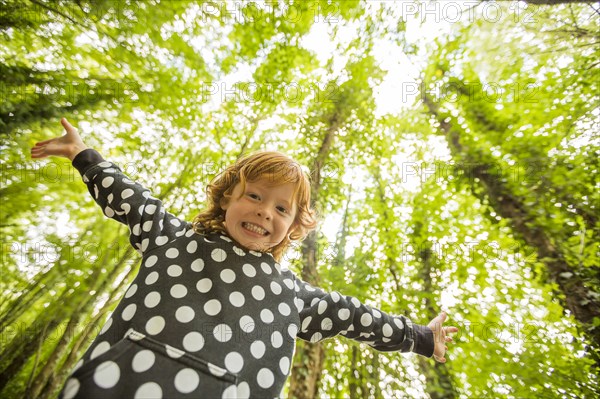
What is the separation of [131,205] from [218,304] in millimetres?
786

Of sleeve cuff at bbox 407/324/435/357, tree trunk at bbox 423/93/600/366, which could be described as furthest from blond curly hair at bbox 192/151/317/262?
tree trunk at bbox 423/93/600/366

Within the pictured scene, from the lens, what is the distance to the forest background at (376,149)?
3.02 meters

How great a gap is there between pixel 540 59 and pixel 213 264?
16.2 ft

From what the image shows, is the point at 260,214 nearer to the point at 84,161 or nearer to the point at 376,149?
the point at 84,161

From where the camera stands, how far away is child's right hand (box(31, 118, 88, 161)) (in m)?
1.65

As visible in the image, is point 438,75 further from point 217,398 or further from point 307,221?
point 217,398

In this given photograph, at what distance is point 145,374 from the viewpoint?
977mm

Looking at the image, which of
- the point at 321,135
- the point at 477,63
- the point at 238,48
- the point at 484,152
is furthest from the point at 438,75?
the point at 238,48

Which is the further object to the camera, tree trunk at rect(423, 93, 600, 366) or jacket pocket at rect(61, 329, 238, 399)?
tree trunk at rect(423, 93, 600, 366)

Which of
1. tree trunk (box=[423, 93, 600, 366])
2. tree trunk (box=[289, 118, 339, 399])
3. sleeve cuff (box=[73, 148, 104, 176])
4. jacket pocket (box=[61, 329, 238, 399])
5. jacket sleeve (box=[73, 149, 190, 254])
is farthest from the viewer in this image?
tree trunk (box=[289, 118, 339, 399])

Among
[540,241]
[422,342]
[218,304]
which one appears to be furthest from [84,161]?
[540,241]

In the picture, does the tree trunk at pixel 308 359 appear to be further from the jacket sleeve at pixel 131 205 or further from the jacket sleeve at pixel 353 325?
the jacket sleeve at pixel 131 205

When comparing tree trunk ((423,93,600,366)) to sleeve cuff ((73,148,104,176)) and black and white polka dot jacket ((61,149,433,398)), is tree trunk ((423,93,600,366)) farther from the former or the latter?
sleeve cuff ((73,148,104,176))

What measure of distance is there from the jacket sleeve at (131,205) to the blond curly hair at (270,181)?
192 mm
